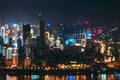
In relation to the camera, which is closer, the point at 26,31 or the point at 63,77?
the point at 63,77

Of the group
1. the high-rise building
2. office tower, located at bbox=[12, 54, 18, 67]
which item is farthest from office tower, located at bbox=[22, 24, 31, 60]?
office tower, located at bbox=[12, 54, 18, 67]

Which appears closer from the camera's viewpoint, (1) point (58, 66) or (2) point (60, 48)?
(1) point (58, 66)

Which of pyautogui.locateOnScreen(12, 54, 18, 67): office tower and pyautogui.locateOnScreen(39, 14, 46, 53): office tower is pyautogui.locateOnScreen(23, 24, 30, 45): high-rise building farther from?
pyautogui.locateOnScreen(12, 54, 18, 67): office tower

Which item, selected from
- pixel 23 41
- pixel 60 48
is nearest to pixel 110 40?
pixel 60 48

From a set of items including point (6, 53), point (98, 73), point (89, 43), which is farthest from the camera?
point (89, 43)

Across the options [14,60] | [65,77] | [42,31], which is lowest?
[65,77]

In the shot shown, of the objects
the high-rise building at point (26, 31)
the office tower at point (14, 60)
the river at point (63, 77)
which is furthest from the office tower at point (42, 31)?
the river at point (63, 77)

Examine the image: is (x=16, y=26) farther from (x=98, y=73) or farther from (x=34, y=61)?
(x=98, y=73)

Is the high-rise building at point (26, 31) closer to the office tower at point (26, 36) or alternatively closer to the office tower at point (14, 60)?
the office tower at point (26, 36)

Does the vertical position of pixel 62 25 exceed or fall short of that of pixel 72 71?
it exceeds it

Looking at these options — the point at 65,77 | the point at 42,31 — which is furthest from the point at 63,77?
the point at 42,31

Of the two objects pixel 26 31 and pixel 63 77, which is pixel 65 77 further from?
pixel 26 31
